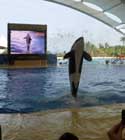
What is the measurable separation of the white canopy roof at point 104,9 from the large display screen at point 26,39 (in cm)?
380

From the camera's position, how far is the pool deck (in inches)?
147

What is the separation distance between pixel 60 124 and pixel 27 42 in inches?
673

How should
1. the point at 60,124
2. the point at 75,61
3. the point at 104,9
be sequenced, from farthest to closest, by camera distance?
1. the point at 104,9
2. the point at 75,61
3. the point at 60,124

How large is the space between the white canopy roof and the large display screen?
3796mm

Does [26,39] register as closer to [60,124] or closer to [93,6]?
[93,6]

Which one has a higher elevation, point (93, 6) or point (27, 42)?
point (93, 6)

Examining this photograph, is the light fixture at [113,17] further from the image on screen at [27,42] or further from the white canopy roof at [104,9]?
the image on screen at [27,42]

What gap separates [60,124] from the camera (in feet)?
13.9

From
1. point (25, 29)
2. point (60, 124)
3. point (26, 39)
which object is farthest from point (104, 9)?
point (60, 124)

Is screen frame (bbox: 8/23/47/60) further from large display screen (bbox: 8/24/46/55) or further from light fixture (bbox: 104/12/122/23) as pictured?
light fixture (bbox: 104/12/122/23)

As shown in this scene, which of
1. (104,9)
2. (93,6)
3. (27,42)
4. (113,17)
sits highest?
(93,6)

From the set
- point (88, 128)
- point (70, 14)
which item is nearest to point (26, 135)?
point (88, 128)

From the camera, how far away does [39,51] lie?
20938 mm

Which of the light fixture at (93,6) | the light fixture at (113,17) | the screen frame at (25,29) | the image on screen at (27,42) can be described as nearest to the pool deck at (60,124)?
the screen frame at (25,29)
